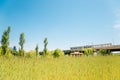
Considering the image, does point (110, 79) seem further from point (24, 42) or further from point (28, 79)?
point (24, 42)

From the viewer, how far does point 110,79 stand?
4.84 meters

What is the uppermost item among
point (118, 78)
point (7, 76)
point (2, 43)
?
point (2, 43)

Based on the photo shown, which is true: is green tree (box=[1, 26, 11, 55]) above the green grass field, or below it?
above

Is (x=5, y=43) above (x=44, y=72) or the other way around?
above

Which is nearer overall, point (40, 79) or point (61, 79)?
point (40, 79)

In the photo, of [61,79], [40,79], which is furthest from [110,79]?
[40,79]

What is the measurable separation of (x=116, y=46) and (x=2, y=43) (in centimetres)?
5929

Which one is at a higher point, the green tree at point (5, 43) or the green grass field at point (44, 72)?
the green tree at point (5, 43)

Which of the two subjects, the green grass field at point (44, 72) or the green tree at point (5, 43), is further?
the green tree at point (5, 43)

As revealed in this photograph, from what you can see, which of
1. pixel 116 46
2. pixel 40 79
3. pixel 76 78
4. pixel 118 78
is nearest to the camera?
pixel 40 79

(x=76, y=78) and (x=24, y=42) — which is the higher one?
(x=24, y=42)

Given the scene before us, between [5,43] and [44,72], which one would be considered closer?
[44,72]

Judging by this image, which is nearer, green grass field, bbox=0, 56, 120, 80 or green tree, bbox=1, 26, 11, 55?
green grass field, bbox=0, 56, 120, 80

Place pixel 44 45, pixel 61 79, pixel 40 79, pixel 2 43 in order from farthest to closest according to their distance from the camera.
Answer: pixel 44 45, pixel 2 43, pixel 61 79, pixel 40 79
